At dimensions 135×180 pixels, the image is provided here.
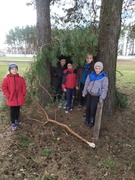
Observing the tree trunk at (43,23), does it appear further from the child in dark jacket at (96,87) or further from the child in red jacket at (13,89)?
the child in dark jacket at (96,87)

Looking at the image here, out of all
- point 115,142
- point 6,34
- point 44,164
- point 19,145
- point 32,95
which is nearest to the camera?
point 44,164

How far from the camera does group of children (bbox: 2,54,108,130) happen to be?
152 inches

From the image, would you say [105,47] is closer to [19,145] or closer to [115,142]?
[115,142]

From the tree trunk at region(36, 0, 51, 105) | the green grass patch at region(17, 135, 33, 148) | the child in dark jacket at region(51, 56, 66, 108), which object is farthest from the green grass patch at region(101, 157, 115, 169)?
the tree trunk at region(36, 0, 51, 105)

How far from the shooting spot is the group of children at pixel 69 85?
3871mm

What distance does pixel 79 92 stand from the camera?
16.2 feet

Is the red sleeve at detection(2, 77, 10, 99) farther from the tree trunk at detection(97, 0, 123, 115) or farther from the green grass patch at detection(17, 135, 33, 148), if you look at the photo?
the tree trunk at detection(97, 0, 123, 115)

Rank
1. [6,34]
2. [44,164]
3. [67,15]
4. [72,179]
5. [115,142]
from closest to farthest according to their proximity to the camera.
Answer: [72,179] → [44,164] → [115,142] → [67,15] → [6,34]

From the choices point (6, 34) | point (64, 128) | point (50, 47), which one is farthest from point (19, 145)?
point (6, 34)

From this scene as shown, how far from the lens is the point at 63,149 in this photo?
3.67 metres

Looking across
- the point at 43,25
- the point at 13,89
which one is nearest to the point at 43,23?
the point at 43,25

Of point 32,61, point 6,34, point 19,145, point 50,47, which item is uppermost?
point 6,34

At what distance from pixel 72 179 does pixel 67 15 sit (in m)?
4.73

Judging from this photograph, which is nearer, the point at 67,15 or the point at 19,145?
the point at 19,145
